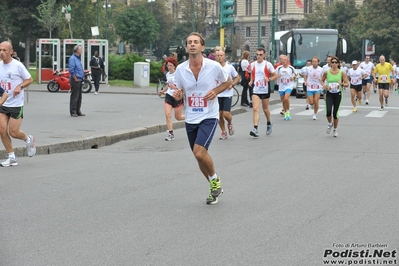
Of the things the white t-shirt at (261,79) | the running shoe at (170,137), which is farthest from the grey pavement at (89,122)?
the white t-shirt at (261,79)

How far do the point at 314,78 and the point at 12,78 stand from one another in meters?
13.0

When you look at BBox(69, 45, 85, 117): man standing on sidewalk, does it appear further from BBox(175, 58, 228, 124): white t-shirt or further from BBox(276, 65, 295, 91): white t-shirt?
BBox(175, 58, 228, 124): white t-shirt

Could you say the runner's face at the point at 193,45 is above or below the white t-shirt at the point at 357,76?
above

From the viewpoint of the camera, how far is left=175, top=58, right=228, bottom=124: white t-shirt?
957cm

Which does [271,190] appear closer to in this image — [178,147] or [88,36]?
[178,147]

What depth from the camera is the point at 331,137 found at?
18.0 m

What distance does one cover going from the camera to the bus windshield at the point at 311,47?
136 feet

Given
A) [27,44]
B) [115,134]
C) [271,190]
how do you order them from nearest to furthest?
[271,190], [115,134], [27,44]

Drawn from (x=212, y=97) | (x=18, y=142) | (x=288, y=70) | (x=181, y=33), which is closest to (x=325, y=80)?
(x=288, y=70)

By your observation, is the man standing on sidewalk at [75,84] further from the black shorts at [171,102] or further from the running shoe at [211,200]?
the running shoe at [211,200]

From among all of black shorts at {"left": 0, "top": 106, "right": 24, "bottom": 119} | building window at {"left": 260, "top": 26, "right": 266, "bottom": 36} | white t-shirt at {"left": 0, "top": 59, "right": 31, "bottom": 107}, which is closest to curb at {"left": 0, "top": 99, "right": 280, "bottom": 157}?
black shorts at {"left": 0, "top": 106, "right": 24, "bottom": 119}

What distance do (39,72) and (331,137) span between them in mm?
28496

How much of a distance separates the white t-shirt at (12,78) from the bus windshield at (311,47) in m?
29.4

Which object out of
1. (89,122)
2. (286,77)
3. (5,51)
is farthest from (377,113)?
(5,51)
